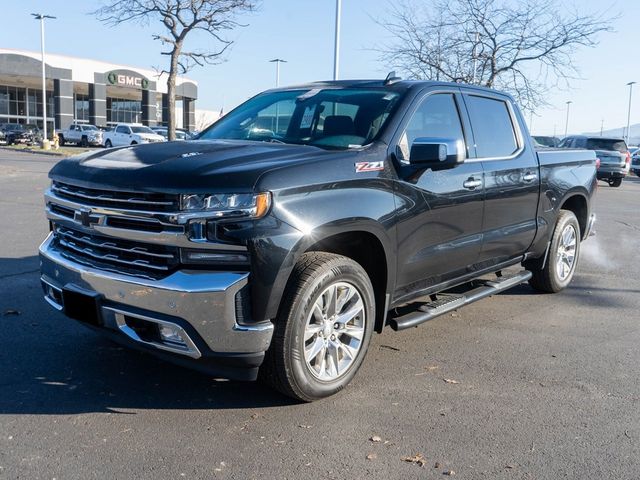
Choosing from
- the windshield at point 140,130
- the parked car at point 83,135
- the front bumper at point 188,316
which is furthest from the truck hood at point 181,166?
the parked car at point 83,135

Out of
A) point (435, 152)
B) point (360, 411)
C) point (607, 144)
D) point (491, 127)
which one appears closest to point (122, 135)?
point (607, 144)

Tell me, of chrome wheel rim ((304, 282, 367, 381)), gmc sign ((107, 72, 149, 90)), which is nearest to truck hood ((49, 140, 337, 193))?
chrome wheel rim ((304, 282, 367, 381))

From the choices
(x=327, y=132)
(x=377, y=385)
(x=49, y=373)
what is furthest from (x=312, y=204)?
(x=49, y=373)

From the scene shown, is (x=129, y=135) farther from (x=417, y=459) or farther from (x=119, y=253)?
(x=417, y=459)

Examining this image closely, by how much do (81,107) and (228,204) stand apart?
68751 millimetres

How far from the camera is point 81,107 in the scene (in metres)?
66.4

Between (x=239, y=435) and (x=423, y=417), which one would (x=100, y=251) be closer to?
(x=239, y=435)

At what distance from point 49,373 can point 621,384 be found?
3.82m

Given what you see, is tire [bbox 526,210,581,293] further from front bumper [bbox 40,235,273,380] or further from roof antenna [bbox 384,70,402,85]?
front bumper [bbox 40,235,273,380]

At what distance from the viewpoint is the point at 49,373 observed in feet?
13.9

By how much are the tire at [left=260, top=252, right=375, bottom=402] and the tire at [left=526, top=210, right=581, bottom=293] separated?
3.11 metres

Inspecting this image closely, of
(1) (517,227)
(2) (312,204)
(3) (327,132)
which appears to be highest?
(3) (327,132)

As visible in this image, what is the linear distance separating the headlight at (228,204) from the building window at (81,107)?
221 ft

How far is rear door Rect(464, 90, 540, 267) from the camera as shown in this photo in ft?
17.1
